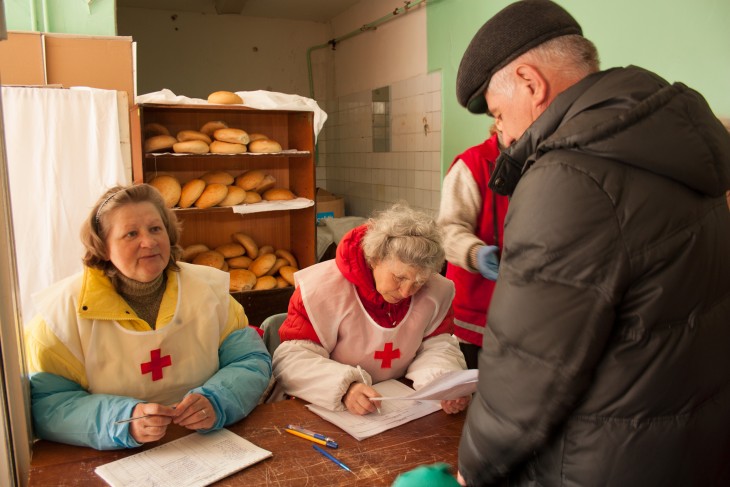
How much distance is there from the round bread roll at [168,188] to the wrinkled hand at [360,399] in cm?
219

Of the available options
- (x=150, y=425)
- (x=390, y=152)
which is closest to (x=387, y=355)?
(x=150, y=425)

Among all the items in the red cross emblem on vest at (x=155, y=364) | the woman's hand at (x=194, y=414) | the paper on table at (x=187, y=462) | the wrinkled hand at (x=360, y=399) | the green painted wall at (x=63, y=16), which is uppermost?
the green painted wall at (x=63, y=16)

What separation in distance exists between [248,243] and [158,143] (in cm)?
90

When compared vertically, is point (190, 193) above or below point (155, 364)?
above

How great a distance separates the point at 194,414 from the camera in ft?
4.40

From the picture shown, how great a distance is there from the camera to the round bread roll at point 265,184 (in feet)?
12.4

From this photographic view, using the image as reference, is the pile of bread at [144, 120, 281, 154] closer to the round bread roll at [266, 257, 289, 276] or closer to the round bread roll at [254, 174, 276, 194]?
the round bread roll at [254, 174, 276, 194]

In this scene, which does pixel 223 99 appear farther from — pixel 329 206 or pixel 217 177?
pixel 329 206

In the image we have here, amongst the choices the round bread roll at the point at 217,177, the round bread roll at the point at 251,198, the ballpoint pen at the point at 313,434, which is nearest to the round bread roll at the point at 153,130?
the round bread roll at the point at 217,177

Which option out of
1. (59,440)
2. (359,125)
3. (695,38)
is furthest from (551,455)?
(359,125)

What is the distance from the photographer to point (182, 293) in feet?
5.23

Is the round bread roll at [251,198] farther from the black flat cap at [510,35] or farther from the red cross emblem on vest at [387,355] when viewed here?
the black flat cap at [510,35]

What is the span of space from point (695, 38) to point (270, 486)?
7.31 ft

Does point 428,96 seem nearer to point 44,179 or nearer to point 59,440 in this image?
point 44,179
